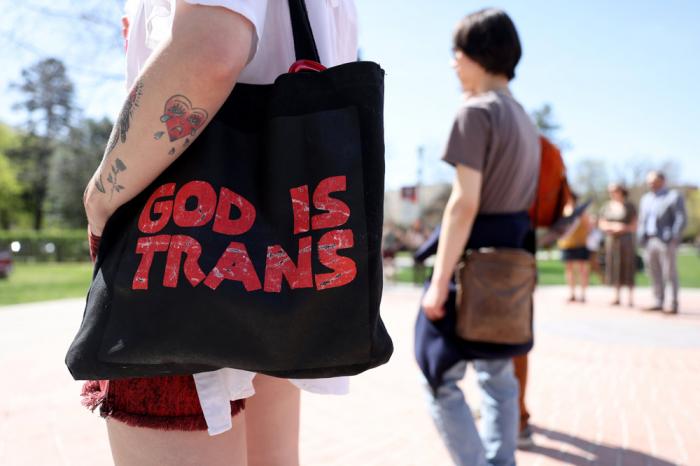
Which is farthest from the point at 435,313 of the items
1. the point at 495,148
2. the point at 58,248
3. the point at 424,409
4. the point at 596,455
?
the point at 58,248

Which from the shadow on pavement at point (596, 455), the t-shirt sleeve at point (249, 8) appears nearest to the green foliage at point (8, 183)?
the shadow on pavement at point (596, 455)

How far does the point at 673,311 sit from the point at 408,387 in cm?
644

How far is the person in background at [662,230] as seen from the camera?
827 cm

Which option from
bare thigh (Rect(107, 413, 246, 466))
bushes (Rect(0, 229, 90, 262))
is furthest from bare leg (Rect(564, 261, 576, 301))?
bushes (Rect(0, 229, 90, 262))

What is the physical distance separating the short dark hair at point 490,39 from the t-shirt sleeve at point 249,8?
1551mm

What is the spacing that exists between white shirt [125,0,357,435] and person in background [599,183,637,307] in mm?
9386

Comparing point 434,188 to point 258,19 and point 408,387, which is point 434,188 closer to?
point 408,387

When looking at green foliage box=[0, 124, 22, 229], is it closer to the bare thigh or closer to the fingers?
the fingers

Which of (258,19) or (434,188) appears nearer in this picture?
(258,19)

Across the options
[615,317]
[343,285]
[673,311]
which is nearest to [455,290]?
[343,285]

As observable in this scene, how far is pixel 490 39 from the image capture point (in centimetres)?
225

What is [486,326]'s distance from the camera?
2.06 m

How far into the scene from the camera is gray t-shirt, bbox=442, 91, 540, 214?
83.4 inches

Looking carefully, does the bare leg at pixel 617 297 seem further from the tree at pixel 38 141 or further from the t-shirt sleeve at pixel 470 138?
the tree at pixel 38 141
